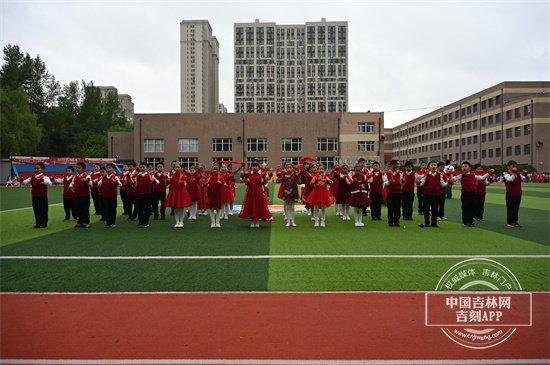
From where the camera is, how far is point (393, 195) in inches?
591

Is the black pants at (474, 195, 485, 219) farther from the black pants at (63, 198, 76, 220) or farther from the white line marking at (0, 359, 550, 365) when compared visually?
the black pants at (63, 198, 76, 220)

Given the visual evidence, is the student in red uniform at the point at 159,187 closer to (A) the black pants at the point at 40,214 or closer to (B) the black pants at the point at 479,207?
(A) the black pants at the point at 40,214

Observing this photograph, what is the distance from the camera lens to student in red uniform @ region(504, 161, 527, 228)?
46.7 ft

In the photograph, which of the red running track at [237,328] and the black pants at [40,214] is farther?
the black pants at [40,214]

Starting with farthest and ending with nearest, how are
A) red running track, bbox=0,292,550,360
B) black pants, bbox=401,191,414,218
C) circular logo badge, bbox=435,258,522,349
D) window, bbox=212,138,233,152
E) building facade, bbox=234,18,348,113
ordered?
building facade, bbox=234,18,348,113 → window, bbox=212,138,233,152 → black pants, bbox=401,191,414,218 → circular logo badge, bbox=435,258,522,349 → red running track, bbox=0,292,550,360

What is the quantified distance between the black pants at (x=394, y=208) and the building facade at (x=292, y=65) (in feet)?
475

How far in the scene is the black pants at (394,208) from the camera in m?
14.8

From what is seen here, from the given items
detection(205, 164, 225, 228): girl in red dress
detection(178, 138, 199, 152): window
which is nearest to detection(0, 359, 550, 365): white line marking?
detection(205, 164, 225, 228): girl in red dress

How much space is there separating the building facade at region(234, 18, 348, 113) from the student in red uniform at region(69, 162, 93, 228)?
14511 centimetres

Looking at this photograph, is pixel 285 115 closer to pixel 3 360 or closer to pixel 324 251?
pixel 324 251

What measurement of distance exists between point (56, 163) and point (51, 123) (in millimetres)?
31261

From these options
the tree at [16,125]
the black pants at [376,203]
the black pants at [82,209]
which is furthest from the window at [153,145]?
the black pants at [376,203]

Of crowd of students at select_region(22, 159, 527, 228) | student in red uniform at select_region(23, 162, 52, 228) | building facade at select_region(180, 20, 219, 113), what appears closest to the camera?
crowd of students at select_region(22, 159, 527, 228)

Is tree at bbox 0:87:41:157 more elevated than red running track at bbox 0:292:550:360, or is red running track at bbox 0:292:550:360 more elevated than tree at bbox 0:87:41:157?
tree at bbox 0:87:41:157
